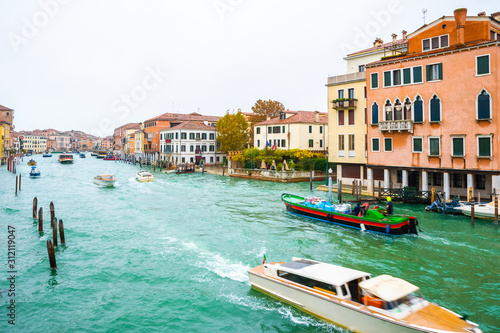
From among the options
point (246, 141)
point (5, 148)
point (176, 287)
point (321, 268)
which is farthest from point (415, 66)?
point (5, 148)

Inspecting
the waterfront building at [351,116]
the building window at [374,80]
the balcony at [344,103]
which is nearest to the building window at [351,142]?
the waterfront building at [351,116]

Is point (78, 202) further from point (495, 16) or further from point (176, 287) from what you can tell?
point (495, 16)

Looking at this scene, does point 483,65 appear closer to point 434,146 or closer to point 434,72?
point 434,72

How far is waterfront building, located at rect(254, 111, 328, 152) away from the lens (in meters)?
50.7

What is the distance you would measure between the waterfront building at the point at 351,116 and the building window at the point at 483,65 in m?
9.00

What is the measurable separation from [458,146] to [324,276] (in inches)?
772

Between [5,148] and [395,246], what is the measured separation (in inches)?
3718

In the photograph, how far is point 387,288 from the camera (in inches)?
338

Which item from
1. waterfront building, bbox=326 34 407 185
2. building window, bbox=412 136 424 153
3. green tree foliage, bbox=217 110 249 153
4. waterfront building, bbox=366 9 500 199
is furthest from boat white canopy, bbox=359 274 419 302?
green tree foliage, bbox=217 110 249 153

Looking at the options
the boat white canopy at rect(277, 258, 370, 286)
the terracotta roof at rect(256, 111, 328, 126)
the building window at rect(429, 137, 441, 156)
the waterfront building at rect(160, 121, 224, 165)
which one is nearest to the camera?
the boat white canopy at rect(277, 258, 370, 286)

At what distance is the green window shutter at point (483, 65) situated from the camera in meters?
22.7

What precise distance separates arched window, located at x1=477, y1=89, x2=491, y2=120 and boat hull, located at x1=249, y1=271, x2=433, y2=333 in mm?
19955

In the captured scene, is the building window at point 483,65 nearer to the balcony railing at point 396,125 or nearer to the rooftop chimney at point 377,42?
the balcony railing at point 396,125

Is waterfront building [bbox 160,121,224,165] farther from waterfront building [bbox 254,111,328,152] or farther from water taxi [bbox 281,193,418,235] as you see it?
water taxi [bbox 281,193,418,235]
